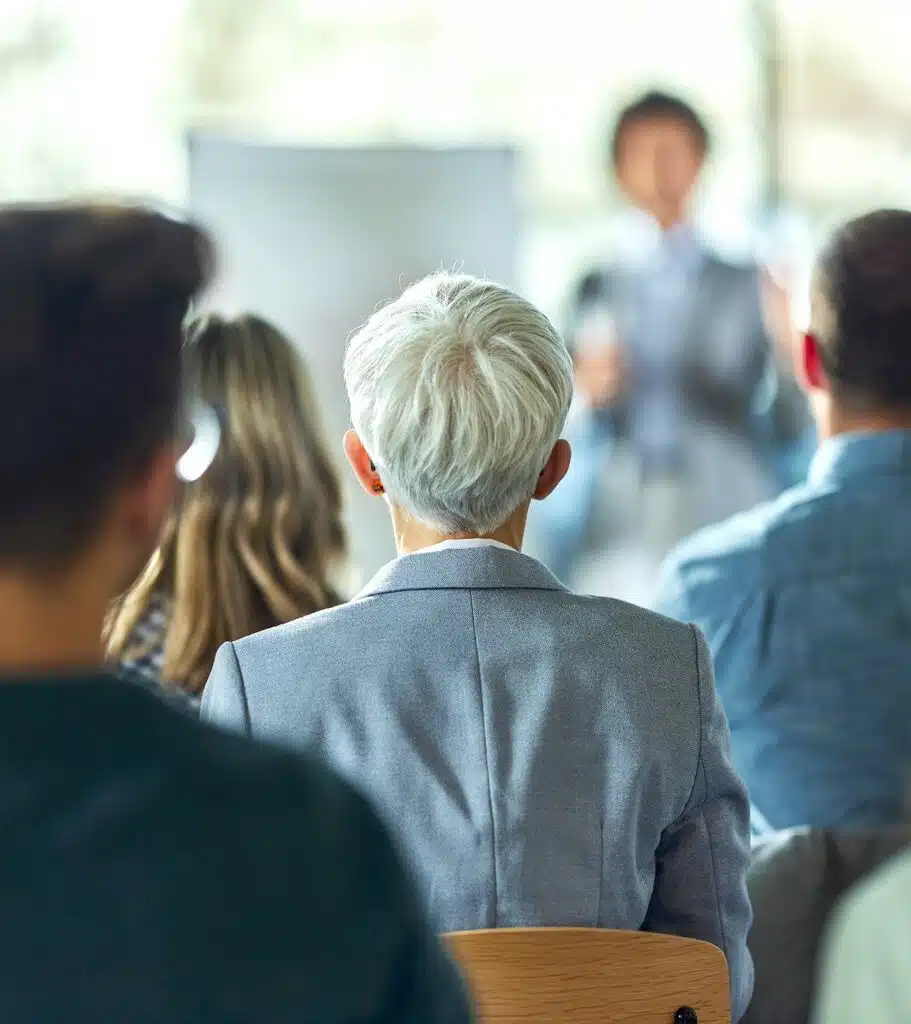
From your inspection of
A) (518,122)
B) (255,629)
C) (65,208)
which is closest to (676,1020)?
(65,208)

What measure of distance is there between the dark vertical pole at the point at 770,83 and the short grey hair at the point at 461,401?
12.6 ft

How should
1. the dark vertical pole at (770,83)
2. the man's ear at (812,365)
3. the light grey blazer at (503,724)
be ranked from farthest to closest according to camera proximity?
the dark vertical pole at (770,83)
the man's ear at (812,365)
the light grey blazer at (503,724)

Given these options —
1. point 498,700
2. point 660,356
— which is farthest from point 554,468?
point 660,356

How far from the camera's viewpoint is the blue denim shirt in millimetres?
2049

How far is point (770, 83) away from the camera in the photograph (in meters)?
5.37

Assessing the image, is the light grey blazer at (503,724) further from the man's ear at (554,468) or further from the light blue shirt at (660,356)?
the light blue shirt at (660,356)

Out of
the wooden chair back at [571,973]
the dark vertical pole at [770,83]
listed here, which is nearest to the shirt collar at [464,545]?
the wooden chair back at [571,973]

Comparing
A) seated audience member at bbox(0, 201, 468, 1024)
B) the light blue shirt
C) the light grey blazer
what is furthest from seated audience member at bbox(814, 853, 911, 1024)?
the light blue shirt

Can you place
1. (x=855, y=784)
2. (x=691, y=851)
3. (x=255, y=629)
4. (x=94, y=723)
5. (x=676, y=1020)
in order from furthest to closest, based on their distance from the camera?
1. (x=255, y=629)
2. (x=855, y=784)
3. (x=691, y=851)
4. (x=676, y=1020)
5. (x=94, y=723)

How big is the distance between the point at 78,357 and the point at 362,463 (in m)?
1.03

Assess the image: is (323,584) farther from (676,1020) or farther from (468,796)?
(676,1020)

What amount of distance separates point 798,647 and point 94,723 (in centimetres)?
145

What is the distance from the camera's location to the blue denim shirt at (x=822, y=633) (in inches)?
80.7

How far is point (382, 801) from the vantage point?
1503 millimetres
